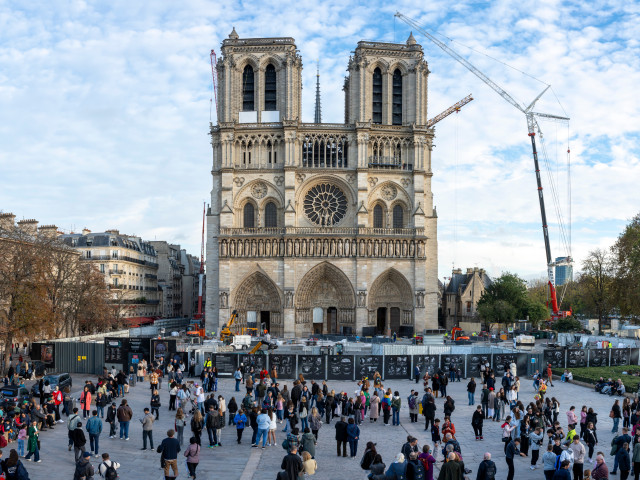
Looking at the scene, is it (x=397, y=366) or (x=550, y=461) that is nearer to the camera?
(x=550, y=461)

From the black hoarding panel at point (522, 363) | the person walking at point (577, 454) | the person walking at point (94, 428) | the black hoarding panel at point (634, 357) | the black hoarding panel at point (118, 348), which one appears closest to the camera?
the person walking at point (577, 454)

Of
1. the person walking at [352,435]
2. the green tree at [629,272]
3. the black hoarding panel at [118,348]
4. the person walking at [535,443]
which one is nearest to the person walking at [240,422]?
the person walking at [352,435]

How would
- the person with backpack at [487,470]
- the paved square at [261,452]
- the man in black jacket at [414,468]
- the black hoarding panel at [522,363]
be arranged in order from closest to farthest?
the man in black jacket at [414,468] < the person with backpack at [487,470] < the paved square at [261,452] < the black hoarding panel at [522,363]

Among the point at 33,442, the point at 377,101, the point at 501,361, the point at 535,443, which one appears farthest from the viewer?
the point at 377,101

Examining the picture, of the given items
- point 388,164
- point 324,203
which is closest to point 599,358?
point 388,164

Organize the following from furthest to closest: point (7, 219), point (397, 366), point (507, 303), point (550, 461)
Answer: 1. point (507, 303)
2. point (7, 219)
3. point (397, 366)
4. point (550, 461)

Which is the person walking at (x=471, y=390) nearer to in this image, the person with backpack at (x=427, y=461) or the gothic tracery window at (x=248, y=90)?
the person with backpack at (x=427, y=461)

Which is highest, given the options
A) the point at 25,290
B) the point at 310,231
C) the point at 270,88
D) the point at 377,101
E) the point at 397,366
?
the point at 270,88

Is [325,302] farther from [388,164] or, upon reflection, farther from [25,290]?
[25,290]

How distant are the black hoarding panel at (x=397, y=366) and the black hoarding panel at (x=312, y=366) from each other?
3.19 meters

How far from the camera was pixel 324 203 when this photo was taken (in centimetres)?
5797

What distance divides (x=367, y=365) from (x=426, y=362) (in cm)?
308

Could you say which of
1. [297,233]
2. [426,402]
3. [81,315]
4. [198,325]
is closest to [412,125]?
A: [297,233]

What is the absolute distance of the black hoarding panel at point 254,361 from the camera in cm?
2967
